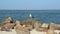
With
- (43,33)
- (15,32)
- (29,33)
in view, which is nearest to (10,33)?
(15,32)

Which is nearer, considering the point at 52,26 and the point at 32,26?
the point at 52,26

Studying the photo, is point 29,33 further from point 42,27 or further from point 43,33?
point 42,27

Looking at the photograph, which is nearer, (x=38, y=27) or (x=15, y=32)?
(x=15, y=32)

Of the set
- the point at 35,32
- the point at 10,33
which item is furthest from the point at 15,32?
the point at 35,32

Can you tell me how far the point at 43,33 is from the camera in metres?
6.95

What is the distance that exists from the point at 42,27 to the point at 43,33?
944mm

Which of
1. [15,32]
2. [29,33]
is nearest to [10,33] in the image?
[15,32]

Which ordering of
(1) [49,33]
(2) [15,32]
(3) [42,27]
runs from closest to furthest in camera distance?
(1) [49,33] < (2) [15,32] < (3) [42,27]

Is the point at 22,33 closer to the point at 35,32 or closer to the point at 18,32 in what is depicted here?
the point at 18,32

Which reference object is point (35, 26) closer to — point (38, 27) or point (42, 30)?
point (38, 27)

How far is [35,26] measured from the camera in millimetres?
8008

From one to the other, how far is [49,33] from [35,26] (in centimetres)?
145

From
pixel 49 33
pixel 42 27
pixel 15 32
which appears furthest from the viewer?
pixel 42 27

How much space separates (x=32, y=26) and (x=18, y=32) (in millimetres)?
1436
